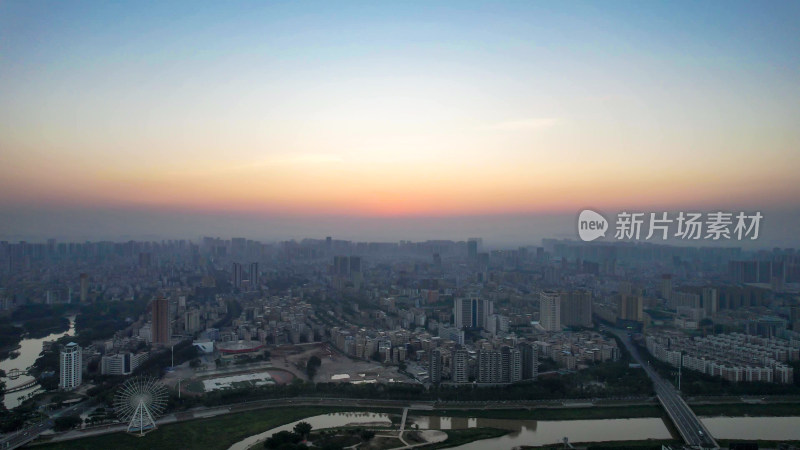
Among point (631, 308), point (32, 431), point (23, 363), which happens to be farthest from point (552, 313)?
point (23, 363)

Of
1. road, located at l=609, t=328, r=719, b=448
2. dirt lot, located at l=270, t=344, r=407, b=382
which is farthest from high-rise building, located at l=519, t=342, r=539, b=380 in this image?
dirt lot, located at l=270, t=344, r=407, b=382

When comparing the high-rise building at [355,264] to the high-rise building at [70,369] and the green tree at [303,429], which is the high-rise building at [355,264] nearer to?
the high-rise building at [70,369]

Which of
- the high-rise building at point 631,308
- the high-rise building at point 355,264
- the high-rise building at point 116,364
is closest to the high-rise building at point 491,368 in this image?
the high-rise building at point 116,364

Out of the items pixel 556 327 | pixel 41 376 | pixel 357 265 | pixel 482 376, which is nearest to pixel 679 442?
pixel 482 376

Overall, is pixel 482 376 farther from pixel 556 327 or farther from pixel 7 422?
pixel 7 422

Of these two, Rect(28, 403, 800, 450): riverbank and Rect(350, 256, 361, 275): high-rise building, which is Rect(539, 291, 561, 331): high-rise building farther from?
Rect(350, 256, 361, 275): high-rise building

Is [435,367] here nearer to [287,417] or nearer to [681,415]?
[287,417]
